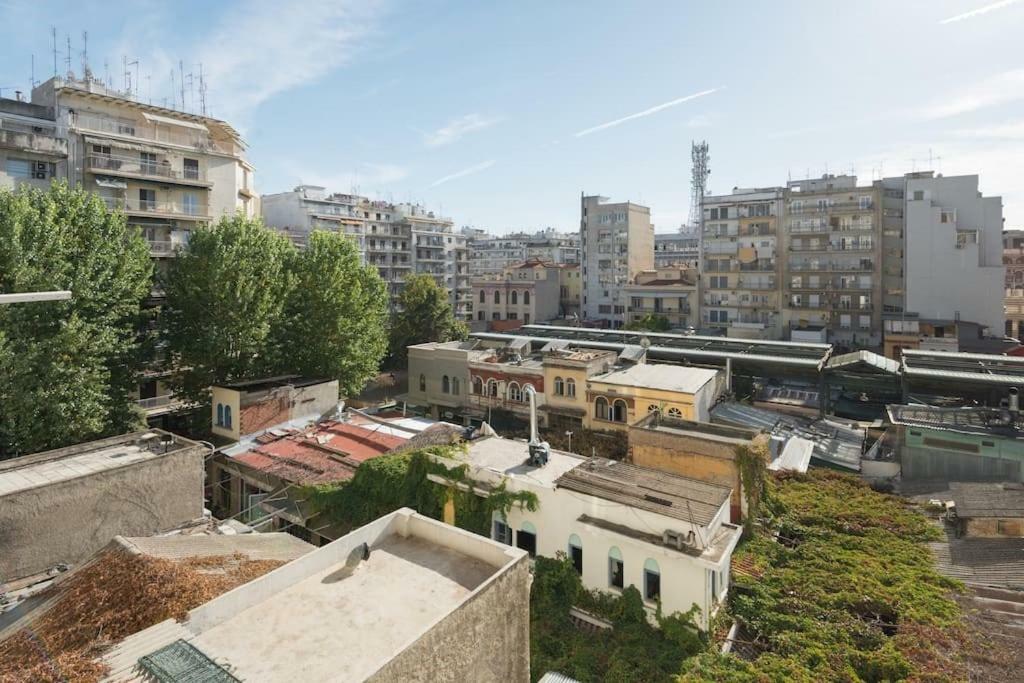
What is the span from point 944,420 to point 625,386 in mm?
12684

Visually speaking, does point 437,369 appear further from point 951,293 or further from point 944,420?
point 951,293

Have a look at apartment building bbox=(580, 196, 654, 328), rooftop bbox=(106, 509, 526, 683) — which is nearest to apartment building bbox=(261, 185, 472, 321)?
apartment building bbox=(580, 196, 654, 328)

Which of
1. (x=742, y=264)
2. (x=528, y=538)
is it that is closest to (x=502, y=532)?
(x=528, y=538)

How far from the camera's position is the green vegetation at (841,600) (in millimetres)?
12250

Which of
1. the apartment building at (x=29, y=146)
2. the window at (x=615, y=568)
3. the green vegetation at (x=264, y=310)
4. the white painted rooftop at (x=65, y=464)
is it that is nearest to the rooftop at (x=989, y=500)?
the window at (x=615, y=568)

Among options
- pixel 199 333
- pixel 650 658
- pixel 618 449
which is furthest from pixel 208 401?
pixel 650 658

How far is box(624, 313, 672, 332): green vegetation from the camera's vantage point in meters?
57.5

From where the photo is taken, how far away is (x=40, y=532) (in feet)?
48.2

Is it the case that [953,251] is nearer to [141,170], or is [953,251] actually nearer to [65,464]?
[65,464]

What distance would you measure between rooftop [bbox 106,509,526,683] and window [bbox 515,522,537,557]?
6276 mm

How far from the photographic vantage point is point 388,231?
227 ft

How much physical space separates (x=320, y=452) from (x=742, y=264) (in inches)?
1843

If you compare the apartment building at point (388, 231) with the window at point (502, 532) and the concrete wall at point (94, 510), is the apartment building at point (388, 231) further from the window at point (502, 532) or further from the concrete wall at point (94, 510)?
the window at point (502, 532)

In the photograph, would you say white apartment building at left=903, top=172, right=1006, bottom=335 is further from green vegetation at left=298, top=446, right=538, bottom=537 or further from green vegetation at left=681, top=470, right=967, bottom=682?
green vegetation at left=298, top=446, right=538, bottom=537
